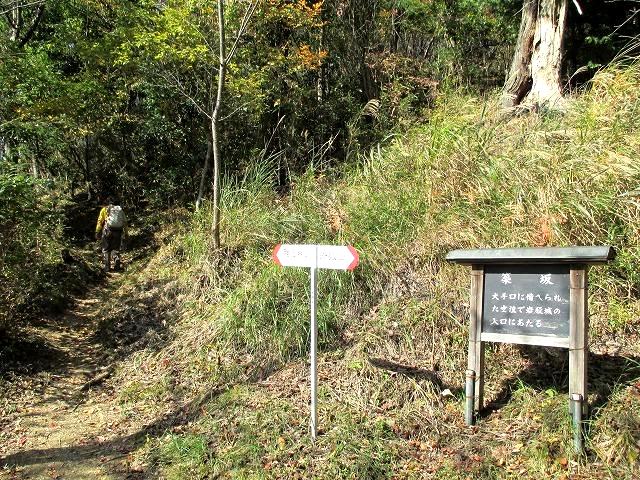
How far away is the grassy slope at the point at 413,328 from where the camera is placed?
451 centimetres

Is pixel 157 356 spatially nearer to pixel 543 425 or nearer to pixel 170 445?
pixel 170 445

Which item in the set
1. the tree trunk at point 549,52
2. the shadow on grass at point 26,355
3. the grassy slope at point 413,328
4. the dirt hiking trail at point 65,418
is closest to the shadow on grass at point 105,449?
the dirt hiking trail at point 65,418

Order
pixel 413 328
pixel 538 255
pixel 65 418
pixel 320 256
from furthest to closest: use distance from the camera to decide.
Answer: pixel 65 418
pixel 413 328
pixel 320 256
pixel 538 255

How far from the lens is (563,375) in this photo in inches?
195

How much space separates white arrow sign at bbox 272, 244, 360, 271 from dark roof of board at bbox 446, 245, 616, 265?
90 cm

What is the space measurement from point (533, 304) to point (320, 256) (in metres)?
1.82

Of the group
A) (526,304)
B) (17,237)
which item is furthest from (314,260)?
(17,237)

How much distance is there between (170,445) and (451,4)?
11989 millimetres

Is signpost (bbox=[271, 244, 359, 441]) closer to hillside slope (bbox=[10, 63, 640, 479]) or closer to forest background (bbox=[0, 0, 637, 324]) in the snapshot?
hillside slope (bbox=[10, 63, 640, 479])

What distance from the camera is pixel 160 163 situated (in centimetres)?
1395

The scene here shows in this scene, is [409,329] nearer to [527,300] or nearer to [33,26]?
[527,300]

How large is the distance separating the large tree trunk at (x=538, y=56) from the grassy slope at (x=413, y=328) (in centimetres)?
137

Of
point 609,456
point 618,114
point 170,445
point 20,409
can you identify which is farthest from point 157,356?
point 618,114

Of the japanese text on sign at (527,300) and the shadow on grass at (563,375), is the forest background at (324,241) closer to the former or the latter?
the shadow on grass at (563,375)
